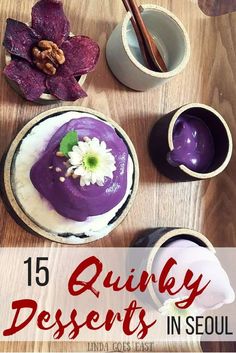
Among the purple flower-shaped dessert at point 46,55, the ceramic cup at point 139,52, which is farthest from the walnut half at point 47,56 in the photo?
the ceramic cup at point 139,52

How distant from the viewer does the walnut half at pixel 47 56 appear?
2.85 ft

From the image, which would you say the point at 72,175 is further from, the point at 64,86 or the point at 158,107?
the point at 158,107

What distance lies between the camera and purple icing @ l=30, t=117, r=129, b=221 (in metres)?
0.77

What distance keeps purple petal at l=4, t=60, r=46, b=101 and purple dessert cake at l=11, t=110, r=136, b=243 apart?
0.15 feet

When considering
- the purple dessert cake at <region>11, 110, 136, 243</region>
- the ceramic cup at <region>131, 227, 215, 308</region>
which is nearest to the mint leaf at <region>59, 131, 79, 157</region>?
the purple dessert cake at <region>11, 110, 136, 243</region>

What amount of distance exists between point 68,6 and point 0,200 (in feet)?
1.19

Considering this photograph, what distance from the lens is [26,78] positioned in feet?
2.85

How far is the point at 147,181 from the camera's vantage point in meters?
0.97

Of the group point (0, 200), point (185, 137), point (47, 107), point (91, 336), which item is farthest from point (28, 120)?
point (91, 336)

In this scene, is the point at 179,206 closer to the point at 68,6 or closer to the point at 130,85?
the point at 130,85

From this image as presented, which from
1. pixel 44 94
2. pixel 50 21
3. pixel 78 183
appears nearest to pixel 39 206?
pixel 78 183

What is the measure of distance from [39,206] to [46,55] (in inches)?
9.3

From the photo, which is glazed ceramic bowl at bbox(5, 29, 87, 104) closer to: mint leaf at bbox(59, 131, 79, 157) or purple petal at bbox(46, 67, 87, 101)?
purple petal at bbox(46, 67, 87, 101)

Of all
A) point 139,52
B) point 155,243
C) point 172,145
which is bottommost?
point 155,243
